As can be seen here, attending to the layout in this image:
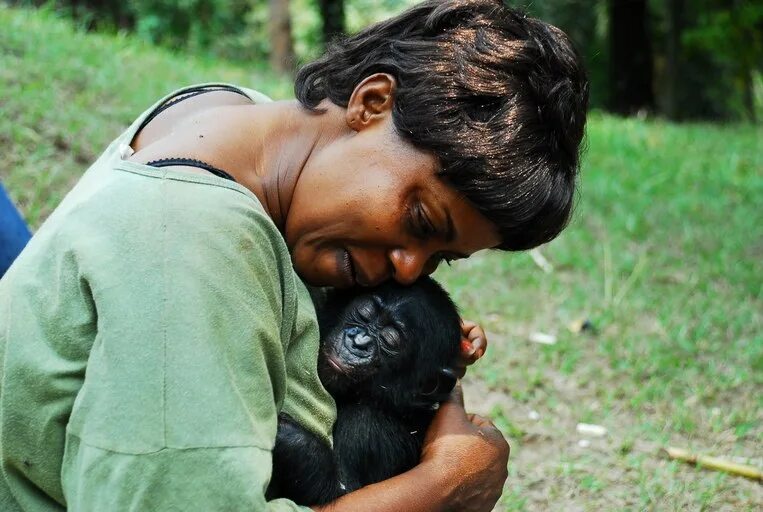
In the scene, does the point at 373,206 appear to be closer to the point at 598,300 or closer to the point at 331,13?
the point at 598,300

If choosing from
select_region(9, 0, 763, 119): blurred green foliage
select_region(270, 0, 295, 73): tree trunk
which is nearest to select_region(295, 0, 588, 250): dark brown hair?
select_region(9, 0, 763, 119): blurred green foliage

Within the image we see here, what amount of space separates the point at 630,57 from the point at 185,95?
14205mm

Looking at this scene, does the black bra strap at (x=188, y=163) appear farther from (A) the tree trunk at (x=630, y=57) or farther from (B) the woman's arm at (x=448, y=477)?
(A) the tree trunk at (x=630, y=57)

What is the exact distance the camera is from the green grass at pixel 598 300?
12.8 feet

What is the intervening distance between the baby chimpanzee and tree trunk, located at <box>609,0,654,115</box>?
1347 centimetres

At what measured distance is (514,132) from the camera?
218 centimetres

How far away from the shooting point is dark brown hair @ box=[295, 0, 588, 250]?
7.09ft

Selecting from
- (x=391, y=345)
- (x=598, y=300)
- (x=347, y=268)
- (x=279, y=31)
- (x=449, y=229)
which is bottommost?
(x=279, y=31)

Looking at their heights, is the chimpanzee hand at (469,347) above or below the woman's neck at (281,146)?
below

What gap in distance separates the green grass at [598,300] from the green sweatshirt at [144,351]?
2.11 meters

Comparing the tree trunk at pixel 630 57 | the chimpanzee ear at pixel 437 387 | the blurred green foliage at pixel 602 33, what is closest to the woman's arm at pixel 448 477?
→ the chimpanzee ear at pixel 437 387

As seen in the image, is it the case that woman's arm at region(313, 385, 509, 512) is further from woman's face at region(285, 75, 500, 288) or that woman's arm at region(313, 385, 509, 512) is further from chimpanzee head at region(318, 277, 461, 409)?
woman's face at region(285, 75, 500, 288)

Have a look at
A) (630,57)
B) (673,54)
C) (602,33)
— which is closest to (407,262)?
(673,54)

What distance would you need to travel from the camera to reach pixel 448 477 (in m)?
2.35
